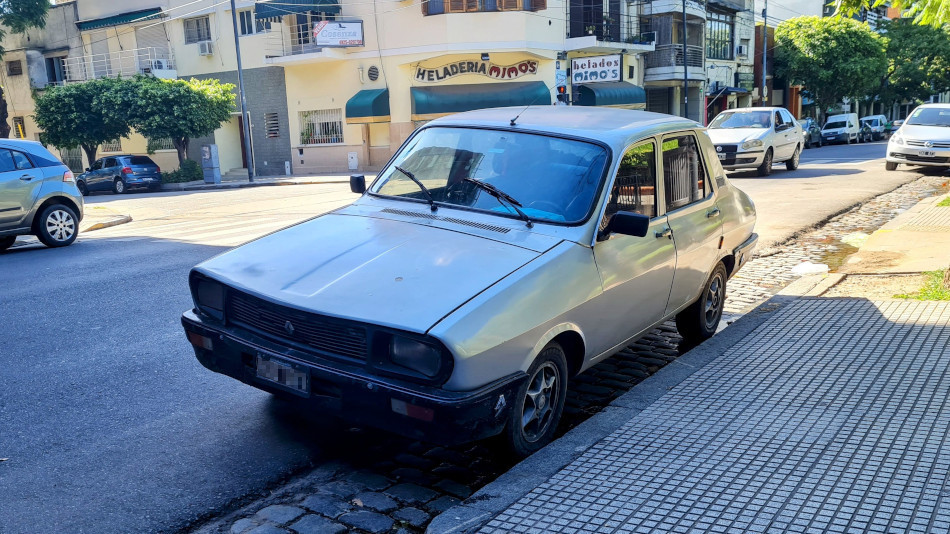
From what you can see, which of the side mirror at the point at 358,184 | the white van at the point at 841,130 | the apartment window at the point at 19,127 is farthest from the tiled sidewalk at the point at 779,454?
the apartment window at the point at 19,127

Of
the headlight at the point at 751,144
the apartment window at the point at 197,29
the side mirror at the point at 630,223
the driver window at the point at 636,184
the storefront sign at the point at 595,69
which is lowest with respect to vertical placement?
the headlight at the point at 751,144

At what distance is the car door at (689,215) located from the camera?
5.24 m

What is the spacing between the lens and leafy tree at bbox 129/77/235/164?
1297 inches

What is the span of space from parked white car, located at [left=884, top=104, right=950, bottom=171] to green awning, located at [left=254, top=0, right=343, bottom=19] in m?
23.5

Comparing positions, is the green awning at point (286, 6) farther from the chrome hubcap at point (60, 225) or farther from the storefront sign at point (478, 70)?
the chrome hubcap at point (60, 225)

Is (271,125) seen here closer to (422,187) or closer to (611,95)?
(611,95)

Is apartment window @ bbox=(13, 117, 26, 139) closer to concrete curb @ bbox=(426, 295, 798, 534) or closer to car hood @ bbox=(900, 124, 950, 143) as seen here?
car hood @ bbox=(900, 124, 950, 143)

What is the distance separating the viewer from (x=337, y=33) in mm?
33312

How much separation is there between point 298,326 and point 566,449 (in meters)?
1.40

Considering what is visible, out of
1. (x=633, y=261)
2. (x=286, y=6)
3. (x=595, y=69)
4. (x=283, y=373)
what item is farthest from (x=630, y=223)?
(x=286, y=6)

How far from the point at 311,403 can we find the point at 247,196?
2023 centimetres

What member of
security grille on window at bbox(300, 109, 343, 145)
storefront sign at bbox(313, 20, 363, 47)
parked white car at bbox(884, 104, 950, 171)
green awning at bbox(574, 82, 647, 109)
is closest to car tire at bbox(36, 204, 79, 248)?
parked white car at bbox(884, 104, 950, 171)

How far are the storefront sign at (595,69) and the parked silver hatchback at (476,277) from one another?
1094 inches

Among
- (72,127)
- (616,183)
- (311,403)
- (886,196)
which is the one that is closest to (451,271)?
(311,403)
